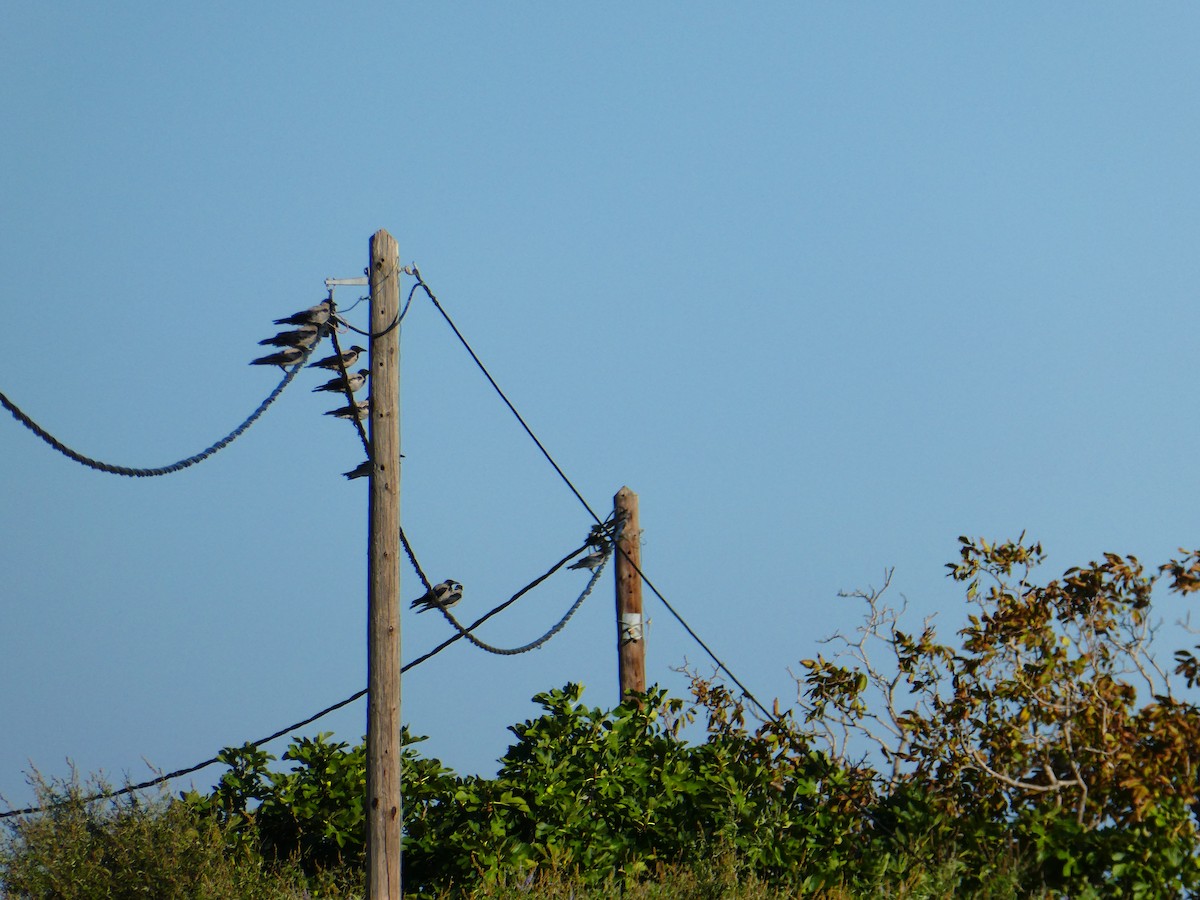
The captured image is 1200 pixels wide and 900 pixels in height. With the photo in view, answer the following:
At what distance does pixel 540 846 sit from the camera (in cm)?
1120

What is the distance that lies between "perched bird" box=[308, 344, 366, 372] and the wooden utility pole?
416cm

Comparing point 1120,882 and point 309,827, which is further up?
point 309,827

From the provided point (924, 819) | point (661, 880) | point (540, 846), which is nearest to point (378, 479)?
point (540, 846)

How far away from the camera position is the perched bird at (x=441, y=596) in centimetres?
1293

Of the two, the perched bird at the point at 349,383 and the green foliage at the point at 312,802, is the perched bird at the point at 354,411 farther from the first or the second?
the green foliage at the point at 312,802

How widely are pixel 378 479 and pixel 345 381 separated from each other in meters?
1.09

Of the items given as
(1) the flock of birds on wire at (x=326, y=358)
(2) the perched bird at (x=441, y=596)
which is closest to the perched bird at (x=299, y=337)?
(1) the flock of birds on wire at (x=326, y=358)

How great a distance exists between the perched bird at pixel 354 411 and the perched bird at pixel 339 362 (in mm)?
360

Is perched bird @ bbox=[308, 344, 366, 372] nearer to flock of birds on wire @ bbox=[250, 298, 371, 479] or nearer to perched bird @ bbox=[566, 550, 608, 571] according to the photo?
flock of birds on wire @ bbox=[250, 298, 371, 479]

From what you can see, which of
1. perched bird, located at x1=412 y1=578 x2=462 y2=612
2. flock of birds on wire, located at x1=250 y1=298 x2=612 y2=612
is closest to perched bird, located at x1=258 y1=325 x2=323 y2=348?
flock of birds on wire, located at x1=250 y1=298 x2=612 y2=612

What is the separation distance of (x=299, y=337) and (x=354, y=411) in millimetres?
809

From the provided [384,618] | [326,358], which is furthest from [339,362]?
[384,618]

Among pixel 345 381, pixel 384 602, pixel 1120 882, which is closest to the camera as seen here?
pixel 1120 882

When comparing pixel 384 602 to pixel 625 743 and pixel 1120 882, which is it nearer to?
pixel 625 743
